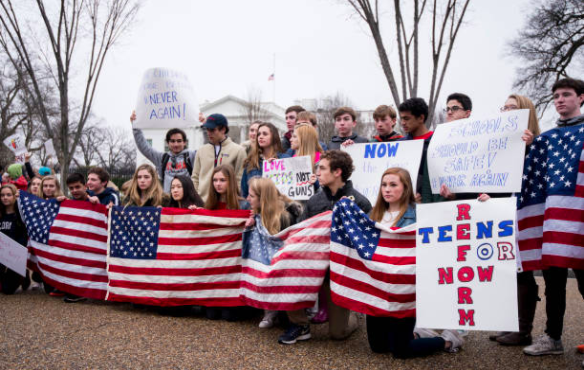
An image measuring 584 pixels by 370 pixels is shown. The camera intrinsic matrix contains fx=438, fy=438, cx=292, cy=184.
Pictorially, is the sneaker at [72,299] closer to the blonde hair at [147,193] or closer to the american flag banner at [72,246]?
the american flag banner at [72,246]

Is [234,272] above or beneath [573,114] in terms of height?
beneath

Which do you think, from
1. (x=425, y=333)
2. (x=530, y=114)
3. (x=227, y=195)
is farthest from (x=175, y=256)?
(x=530, y=114)

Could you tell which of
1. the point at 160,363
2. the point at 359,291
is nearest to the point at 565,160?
the point at 359,291

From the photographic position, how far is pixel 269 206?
4.47 meters

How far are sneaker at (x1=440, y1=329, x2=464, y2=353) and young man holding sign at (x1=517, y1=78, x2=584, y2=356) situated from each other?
51cm

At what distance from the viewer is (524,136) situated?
11.9 ft

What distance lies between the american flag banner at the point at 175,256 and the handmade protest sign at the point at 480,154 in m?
2.10

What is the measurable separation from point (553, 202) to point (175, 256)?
147 inches

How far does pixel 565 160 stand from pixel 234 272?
129 inches

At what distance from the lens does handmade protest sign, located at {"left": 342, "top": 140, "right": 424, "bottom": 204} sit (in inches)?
174

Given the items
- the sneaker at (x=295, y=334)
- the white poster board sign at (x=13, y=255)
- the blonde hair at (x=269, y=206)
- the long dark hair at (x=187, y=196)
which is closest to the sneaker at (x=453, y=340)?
the sneaker at (x=295, y=334)

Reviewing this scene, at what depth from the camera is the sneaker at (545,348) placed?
143 inches

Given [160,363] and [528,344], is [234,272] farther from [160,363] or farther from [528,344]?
[528,344]

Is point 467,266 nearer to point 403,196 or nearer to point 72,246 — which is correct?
point 403,196
